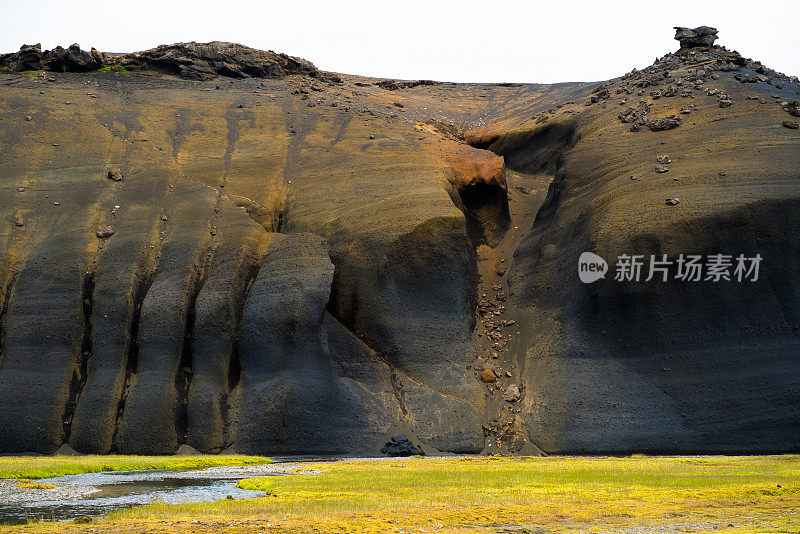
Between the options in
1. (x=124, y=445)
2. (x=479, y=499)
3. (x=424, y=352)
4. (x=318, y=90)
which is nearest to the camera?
(x=479, y=499)

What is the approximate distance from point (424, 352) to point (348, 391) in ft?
22.6

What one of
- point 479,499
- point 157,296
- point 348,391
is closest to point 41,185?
point 157,296

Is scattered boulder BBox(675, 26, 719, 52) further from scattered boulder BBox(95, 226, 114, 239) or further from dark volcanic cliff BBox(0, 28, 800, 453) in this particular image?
scattered boulder BBox(95, 226, 114, 239)

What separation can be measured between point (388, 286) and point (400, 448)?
11927 millimetres

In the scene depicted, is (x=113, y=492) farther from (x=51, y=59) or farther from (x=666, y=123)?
(x=51, y=59)

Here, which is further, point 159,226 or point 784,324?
point 159,226

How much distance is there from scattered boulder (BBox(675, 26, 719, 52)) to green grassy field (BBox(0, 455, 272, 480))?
58.8 meters

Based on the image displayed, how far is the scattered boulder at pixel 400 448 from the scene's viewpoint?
39.0 m

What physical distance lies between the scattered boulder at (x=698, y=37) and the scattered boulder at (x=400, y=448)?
2030 inches

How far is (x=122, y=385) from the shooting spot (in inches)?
1577

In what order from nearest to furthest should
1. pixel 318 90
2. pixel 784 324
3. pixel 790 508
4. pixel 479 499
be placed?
1. pixel 790 508
2. pixel 479 499
3. pixel 784 324
4. pixel 318 90

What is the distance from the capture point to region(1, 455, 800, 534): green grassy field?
15391 mm

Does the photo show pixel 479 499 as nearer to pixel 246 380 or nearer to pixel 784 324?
pixel 246 380

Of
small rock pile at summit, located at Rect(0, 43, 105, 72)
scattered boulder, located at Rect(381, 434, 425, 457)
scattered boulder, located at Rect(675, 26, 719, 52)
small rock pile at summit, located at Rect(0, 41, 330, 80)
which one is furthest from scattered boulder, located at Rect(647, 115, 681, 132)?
small rock pile at summit, located at Rect(0, 43, 105, 72)
